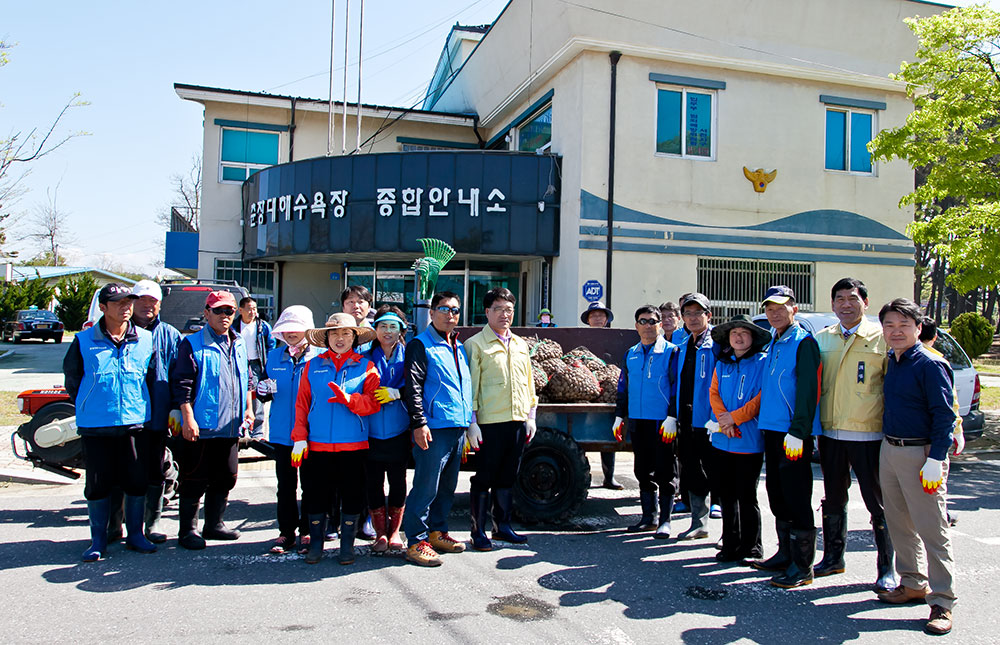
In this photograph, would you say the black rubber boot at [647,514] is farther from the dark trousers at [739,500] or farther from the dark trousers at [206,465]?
the dark trousers at [206,465]

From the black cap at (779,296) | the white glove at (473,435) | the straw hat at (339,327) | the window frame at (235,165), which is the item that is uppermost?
the window frame at (235,165)

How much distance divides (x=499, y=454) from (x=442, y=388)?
0.75 meters

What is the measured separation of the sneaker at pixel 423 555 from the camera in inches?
198

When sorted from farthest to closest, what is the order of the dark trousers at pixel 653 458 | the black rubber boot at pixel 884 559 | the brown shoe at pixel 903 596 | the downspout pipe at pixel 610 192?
the downspout pipe at pixel 610 192 → the dark trousers at pixel 653 458 → the black rubber boot at pixel 884 559 → the brown shoe at pixel 903 596

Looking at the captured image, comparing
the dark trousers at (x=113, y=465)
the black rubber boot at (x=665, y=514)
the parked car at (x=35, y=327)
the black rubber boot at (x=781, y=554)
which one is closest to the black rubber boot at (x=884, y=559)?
the black rubber boot at (x=781, y=554)

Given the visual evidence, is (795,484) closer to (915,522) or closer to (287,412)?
(915,522)

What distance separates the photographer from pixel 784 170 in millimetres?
15156

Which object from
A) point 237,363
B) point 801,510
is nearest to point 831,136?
point 801,510

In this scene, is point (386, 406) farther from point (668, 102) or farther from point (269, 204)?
point (269, 204)

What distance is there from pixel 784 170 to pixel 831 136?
1.48 meters

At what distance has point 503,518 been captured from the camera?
5.67 m

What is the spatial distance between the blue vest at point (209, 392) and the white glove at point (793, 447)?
4.00 metres

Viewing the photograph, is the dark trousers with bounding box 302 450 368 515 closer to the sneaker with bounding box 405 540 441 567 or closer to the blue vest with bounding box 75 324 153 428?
the sneaker with bounding box 405 540 441 567

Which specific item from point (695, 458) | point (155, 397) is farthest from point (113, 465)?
point (695, 458)
